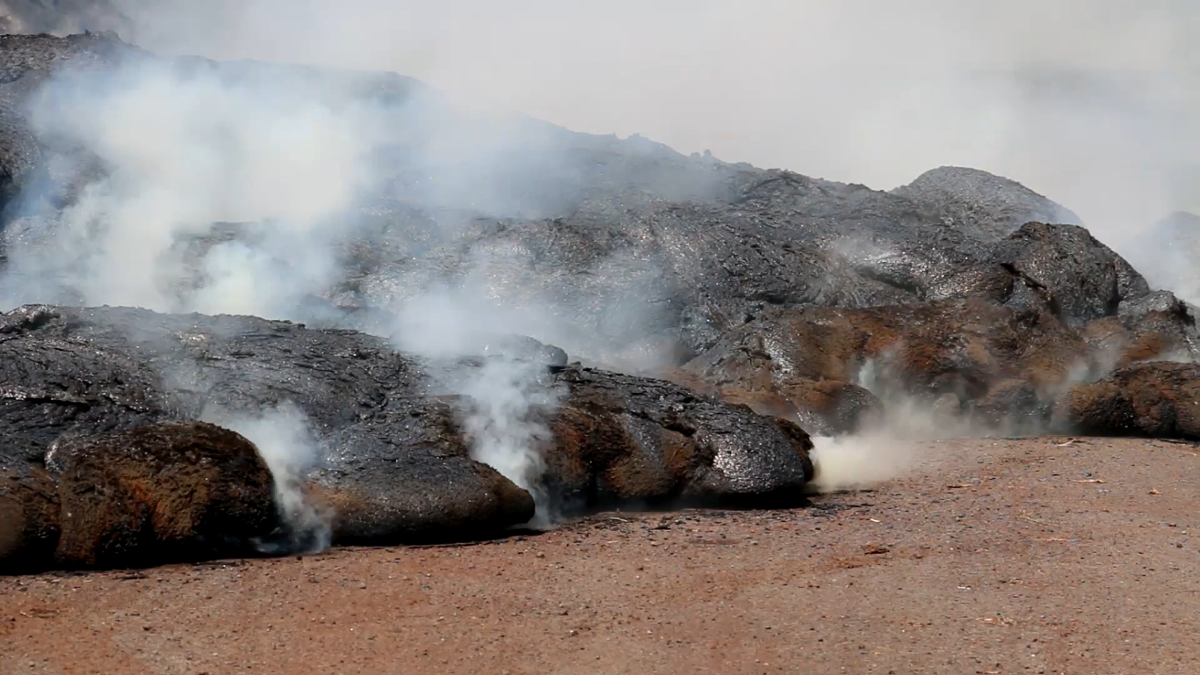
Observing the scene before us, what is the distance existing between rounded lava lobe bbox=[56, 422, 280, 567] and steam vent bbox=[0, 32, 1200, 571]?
0.7 inches

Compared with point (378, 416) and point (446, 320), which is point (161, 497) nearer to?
point (378, 416)

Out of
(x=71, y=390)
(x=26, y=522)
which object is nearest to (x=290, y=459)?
(x=71, y=390)

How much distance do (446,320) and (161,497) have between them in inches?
282

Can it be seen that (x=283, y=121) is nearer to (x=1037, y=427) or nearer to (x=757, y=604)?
(x=1037, y=427)

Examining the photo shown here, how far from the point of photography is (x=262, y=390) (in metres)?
10.2

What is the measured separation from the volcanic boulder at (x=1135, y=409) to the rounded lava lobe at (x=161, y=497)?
8.51 meters

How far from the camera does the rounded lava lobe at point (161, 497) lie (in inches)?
316

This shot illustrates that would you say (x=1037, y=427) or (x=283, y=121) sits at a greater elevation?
(x=283, y=121)

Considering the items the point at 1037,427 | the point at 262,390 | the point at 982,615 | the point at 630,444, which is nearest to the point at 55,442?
the point at 262,390

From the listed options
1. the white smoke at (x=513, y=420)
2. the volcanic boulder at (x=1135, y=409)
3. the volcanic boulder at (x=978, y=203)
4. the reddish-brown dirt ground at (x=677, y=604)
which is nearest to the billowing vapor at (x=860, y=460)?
the reddish-brown dirt ground at (x=677, y=604)

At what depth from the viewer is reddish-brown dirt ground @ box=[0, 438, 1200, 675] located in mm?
6832

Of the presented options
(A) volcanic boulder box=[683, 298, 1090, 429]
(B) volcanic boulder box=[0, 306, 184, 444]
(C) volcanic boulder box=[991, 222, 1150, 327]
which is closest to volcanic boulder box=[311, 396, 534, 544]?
(B) volcanic boulder box=[0, 306, 184, 444]

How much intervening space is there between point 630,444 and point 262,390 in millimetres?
2688

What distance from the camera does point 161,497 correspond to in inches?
325
